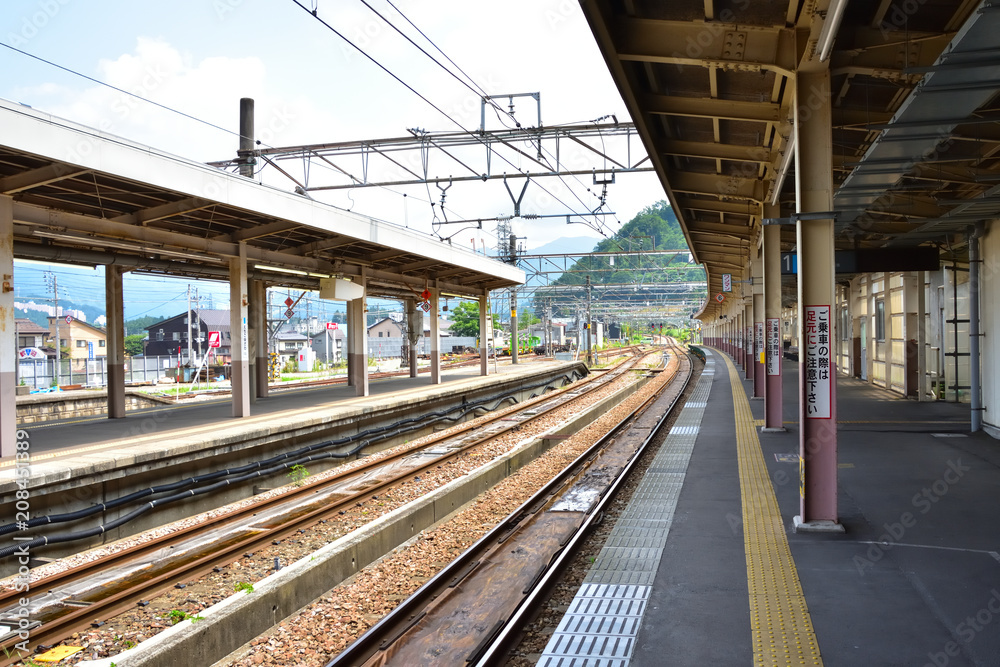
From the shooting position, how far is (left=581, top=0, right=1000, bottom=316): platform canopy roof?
5.62 m

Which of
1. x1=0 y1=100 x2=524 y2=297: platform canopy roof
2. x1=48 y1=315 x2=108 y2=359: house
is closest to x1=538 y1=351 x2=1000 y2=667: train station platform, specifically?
x1=0 y1=100 x2=524 y2=297: platform canopy roof

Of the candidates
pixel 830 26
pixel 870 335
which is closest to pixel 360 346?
pixel 830 26

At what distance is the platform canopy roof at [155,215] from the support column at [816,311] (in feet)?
26.6

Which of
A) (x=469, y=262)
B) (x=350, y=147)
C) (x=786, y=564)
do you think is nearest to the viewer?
(x=786, y=564)

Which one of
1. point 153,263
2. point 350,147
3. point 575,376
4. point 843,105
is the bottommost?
point 575,376

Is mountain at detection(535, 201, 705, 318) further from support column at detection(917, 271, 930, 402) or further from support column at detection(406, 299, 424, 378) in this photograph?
support column at detection(917, 271, 930, 402)

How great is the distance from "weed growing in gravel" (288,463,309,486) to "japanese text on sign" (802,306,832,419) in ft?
27.4

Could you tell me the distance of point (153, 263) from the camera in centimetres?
1445

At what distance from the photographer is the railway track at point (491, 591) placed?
466 centimetres

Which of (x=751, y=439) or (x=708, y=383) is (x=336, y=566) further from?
(x=708, y=383)

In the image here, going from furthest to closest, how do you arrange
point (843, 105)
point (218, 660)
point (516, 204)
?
point (516, 204)
point (843, 105)
point (218, 660)

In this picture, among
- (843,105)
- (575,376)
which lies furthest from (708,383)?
(843,105)

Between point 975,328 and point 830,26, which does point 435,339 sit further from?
point 830,26

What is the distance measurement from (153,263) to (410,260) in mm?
6983
